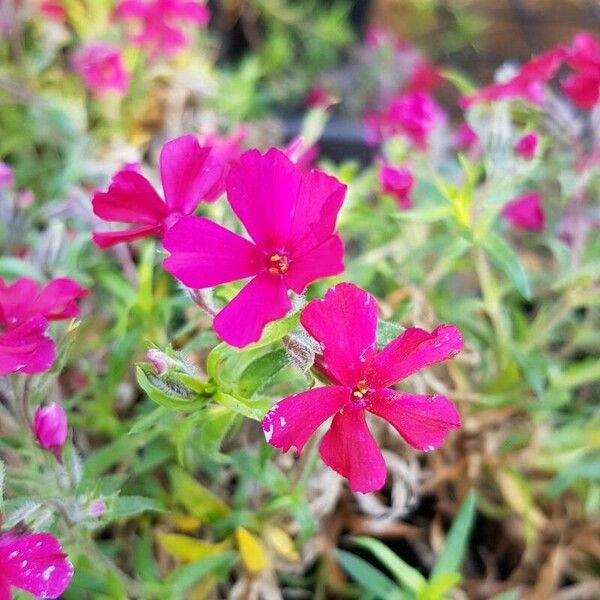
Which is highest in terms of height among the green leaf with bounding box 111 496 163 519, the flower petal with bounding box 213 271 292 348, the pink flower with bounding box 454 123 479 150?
the flower petal with bounding box 213 271 292 348

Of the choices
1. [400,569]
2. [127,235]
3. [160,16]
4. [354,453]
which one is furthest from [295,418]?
[160,16]

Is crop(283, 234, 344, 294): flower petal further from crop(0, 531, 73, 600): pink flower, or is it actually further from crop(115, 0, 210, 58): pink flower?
crop(115, 0, 210, 58): pink flower

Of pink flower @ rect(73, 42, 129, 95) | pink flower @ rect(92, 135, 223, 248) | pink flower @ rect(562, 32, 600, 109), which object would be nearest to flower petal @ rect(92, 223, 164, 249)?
pink flower @ rect(92, 135, 223, 248)

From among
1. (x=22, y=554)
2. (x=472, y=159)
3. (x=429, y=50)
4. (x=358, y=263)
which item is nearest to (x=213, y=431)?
(x=22, y=554)

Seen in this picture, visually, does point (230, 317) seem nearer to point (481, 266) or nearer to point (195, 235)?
point (195, 235)

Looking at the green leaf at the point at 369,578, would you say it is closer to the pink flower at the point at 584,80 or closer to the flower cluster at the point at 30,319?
the flower cluster at the point at 30,319
